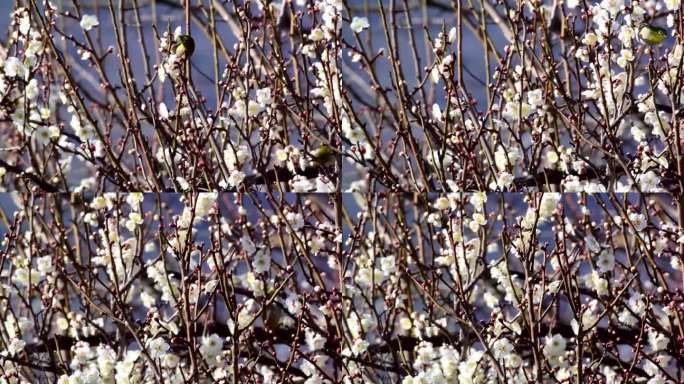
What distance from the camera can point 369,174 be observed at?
2.04 m

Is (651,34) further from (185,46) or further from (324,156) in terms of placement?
(185,46)

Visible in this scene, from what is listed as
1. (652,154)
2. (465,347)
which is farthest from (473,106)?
(465,347)

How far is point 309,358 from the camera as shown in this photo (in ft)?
6.61

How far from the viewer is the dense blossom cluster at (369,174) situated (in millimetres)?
2000

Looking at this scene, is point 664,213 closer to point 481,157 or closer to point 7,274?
point 481,157

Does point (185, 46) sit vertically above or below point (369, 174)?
above

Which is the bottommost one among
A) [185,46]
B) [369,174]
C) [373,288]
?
[373,288]

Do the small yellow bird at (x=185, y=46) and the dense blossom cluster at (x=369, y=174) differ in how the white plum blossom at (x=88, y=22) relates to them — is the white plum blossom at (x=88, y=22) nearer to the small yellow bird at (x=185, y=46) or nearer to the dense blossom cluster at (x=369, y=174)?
the dense blossom cluster at (x=369, y=174)

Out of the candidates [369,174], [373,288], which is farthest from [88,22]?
[373,288]

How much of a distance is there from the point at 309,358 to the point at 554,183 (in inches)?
26.7

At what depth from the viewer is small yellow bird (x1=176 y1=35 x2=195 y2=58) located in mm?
2006

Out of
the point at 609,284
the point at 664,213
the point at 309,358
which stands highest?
the point at 664,213

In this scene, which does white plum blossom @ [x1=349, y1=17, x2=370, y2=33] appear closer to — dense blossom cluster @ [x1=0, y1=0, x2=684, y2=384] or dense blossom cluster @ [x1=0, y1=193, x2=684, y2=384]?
dense blossom cluster @ [x1=0, y1=0, x2=684, y2=384]

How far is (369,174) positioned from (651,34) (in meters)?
0.69
